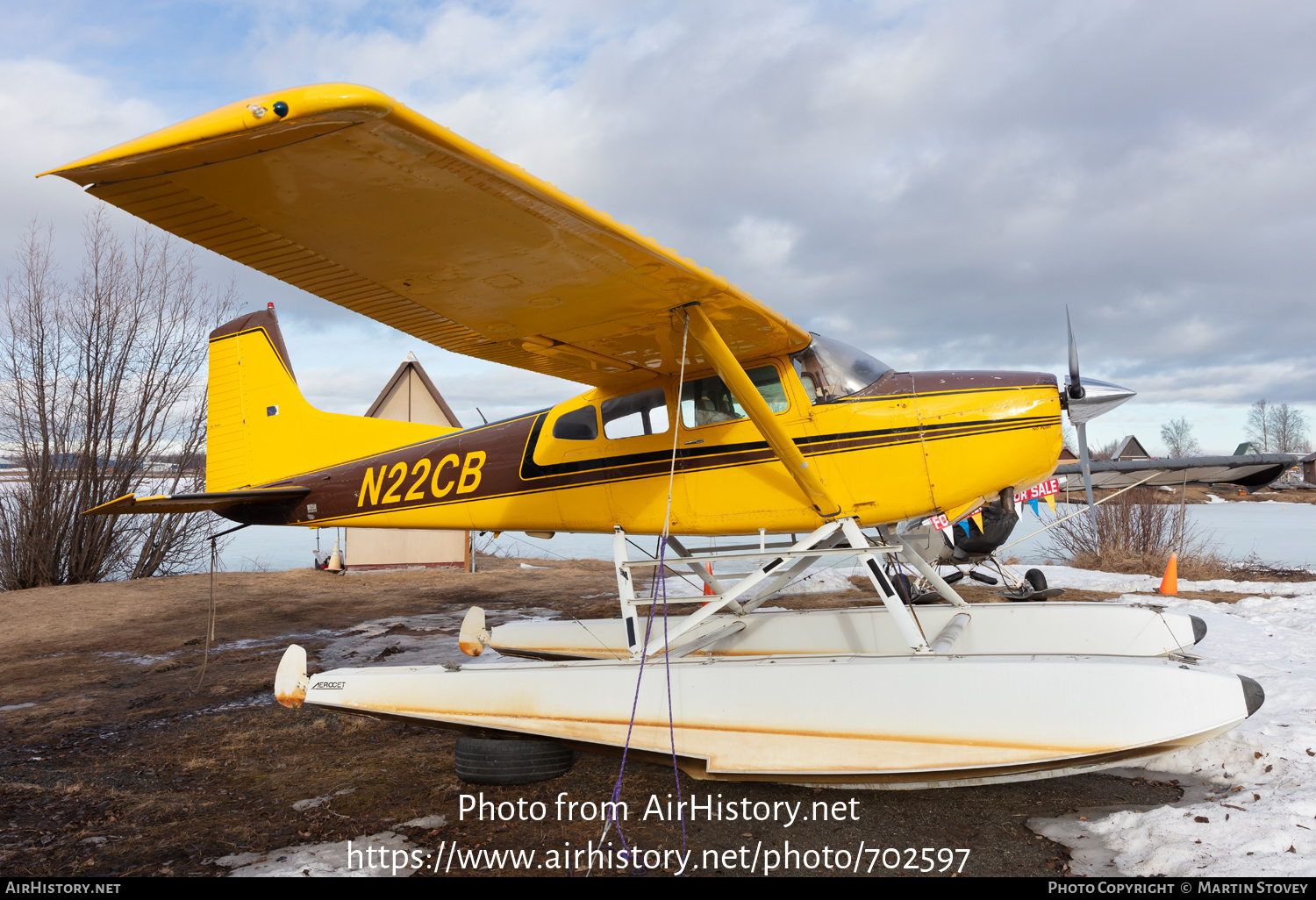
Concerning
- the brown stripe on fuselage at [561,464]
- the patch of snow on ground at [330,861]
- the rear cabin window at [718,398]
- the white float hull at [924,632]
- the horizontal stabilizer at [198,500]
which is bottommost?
the patch of snow on ground at [330,861]

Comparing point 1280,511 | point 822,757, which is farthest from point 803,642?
point 1280,511

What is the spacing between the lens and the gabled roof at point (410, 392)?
16.7 meters

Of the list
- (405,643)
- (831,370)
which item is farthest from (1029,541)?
(831,370)

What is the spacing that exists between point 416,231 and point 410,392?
1448 cm

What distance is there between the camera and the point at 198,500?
19.5 ft

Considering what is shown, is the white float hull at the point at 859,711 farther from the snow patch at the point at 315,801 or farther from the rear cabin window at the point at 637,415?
the rear cabin window at the point at 637,415

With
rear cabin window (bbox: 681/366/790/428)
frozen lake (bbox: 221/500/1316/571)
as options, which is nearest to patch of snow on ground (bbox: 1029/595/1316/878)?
rear cabin window (bbox: 681/366/790/428)

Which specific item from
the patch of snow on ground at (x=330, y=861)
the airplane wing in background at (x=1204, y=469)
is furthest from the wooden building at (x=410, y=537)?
the patch of snow on ground at (x=330, y=861)

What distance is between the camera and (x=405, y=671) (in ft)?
14.7

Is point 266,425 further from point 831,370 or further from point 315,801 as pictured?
point 831,370

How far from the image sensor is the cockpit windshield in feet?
15.4

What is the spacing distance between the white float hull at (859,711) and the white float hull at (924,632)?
728 millimetres
